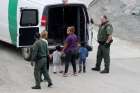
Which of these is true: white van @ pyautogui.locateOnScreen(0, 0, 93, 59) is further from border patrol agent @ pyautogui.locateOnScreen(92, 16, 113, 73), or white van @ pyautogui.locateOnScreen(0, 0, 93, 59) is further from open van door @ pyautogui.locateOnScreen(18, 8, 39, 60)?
border patrol agent @ pyautogui.locateOnScreen(92, 16, 113, 73)

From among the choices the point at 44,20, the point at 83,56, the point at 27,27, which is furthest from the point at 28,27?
the point at 83,56

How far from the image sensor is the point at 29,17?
17.8 metres

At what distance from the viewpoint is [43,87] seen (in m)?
14.7

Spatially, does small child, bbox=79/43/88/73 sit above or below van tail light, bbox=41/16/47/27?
below

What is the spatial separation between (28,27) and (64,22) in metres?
1.58

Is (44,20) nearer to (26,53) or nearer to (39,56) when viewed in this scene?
(26,53)

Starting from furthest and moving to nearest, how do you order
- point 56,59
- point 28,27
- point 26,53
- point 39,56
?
point 26,53 < point 28,27 < point 56,59 < point 39,56

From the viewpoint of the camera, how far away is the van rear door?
1764 cm

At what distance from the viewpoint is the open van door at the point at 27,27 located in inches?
694

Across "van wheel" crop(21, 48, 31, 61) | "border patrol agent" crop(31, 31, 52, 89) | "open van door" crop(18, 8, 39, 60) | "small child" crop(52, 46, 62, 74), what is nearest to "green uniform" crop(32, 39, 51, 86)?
"border patrol agent" crop(31, 31, 52, 89)

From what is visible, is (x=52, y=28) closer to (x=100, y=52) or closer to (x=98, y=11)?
(x=100, y=52)

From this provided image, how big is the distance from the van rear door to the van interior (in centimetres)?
70

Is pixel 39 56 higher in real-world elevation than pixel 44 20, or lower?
lower

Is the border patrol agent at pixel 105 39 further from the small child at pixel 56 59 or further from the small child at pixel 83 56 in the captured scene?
the small child at pixel 56 59
